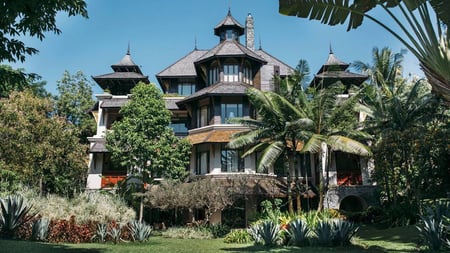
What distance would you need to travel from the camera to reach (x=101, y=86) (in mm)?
33688

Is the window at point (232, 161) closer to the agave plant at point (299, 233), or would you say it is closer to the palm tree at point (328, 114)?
the palm tree at point (328, 114)

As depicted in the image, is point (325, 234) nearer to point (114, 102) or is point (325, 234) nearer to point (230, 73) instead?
point (230, 73)

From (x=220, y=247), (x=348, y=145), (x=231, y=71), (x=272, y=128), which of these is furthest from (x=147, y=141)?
(x=348, y=145)

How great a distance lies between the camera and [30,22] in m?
7.10

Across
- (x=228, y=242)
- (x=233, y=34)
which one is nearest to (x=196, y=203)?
(x=228, y=242)

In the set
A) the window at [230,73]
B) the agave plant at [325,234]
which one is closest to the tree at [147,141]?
the window at [230,73]

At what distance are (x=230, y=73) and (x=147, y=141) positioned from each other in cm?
916

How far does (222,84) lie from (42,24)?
20930 millimetres

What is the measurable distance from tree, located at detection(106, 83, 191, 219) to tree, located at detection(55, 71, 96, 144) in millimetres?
15047

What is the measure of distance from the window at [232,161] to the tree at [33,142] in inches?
386

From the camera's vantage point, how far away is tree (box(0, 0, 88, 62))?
6.92 m

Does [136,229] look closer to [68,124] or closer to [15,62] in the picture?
[15,62]

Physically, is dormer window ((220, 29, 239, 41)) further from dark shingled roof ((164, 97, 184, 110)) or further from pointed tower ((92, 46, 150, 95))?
pointed tower ((92, 46, 150, 95))

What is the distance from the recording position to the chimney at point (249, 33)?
35844 mm
